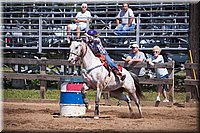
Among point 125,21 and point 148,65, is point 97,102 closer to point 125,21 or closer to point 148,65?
point 148,65

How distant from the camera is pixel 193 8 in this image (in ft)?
48.2

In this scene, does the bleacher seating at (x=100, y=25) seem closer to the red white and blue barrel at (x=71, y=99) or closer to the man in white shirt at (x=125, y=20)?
the man in white shirt at (x=125, y=20)

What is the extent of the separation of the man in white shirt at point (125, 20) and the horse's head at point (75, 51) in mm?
4108

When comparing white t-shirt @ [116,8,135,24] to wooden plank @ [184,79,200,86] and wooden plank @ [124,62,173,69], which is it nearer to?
wooden plank @ [124,62,173,69]

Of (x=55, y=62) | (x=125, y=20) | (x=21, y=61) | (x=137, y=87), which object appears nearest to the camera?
(x=137, y=87)

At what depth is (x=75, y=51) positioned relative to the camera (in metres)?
11.6

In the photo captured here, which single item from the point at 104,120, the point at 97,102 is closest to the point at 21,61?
the point at 97,102

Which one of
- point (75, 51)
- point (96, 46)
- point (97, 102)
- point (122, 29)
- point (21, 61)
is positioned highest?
point (122, 29)

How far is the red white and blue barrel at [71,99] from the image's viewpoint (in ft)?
39.1

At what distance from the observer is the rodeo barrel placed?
1191cm

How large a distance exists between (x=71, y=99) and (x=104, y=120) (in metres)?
0.97

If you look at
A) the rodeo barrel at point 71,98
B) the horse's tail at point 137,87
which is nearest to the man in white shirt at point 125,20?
the horse's tail at point 137,87

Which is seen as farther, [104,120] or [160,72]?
[160,72]

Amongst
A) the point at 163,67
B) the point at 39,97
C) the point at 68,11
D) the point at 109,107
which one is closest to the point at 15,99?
the point at 39,97
